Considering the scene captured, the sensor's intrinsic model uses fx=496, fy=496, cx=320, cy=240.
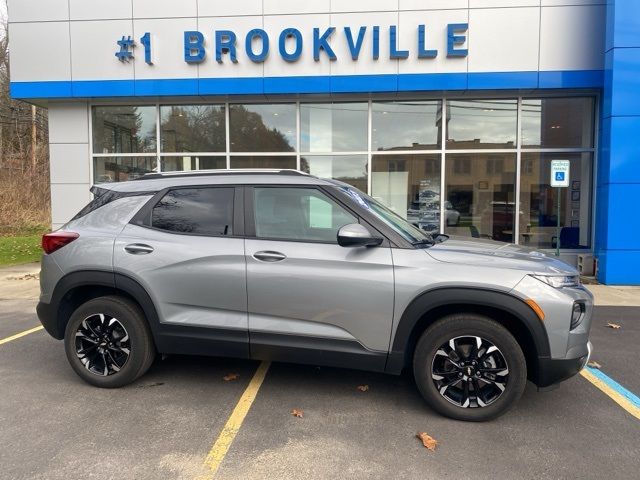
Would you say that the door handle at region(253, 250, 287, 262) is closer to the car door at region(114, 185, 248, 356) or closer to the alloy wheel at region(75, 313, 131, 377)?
the car door at region(114, 185, 248, 356)

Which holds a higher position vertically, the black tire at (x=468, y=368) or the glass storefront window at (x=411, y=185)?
the glass storefront window at (x=411, y=185)

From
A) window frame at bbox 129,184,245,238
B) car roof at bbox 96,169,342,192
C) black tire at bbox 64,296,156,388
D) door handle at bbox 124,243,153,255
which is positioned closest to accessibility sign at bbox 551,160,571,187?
car roof at bbox 96,169,342,192

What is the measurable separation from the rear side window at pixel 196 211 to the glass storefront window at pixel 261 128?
764cm

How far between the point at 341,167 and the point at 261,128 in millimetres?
2109

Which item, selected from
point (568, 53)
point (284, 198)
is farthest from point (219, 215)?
point (568, 53)

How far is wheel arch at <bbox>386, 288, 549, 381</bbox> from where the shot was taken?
3445 mm

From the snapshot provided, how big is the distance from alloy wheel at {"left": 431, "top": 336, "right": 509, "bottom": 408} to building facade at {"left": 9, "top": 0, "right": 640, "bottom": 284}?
7.60 m

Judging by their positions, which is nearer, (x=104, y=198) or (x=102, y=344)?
(x=102, y=344)

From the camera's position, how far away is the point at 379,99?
1127 centimetres

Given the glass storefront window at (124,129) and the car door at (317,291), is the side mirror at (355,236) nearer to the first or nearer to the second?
the car door at (317,291)

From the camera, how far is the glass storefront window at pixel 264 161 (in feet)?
38.4

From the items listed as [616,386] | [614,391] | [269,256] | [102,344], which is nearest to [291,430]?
[269,256]

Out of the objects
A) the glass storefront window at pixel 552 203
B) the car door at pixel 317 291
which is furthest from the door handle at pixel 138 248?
the glass storefront window at pixel 552 203

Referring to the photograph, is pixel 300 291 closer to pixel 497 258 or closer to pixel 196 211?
pixel 196 211
